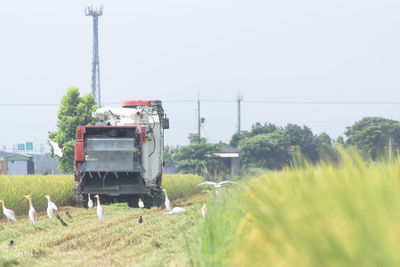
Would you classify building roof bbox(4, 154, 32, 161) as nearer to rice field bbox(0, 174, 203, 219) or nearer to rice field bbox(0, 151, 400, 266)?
rice field bbox(0, 174, 203, 219)

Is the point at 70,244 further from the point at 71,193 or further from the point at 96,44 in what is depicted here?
the point at 96,44

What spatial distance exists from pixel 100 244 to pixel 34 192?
10.2 meters

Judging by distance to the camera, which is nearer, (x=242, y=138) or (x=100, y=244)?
(x=100, y=244)

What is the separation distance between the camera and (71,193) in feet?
74.7

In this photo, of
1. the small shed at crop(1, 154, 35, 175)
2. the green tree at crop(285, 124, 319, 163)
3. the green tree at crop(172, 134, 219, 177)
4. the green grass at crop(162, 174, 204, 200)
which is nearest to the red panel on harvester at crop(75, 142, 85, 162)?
the green grass at crop(162, 174, 204, 200)

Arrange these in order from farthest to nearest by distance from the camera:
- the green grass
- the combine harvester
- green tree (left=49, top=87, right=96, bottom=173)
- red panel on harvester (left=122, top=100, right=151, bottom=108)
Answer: green tree (left=49, top=87, right=96, bottom=173) < the green grass < red panel on harvester (left=122, top=100, right=151, bottom=108) < the combine harvester

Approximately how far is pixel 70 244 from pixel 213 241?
4831 mm

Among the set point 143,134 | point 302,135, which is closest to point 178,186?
point 143,134

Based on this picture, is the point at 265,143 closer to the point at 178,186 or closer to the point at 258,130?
the point at 258,130

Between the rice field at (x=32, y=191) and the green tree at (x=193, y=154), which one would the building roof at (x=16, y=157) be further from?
the rice field at (x=32, y=191)

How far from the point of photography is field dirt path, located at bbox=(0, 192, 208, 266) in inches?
334

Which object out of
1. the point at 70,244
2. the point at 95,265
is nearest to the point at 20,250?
the point at 70,244

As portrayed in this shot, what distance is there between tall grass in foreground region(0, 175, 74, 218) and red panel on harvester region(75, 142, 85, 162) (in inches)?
81.4

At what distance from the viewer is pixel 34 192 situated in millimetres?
19828
